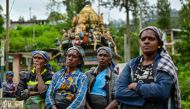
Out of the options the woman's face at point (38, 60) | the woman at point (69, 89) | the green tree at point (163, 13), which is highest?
the green tree at point (163, 13)

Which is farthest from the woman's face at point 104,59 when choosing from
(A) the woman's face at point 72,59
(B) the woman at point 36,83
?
(B) the woman at point 36,83

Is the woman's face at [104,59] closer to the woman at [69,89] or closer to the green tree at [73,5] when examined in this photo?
the woman at [69,89]

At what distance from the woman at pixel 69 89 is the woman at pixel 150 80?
1.06m

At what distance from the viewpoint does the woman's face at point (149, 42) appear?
4.16 m

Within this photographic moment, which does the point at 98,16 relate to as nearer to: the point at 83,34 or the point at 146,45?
the point at 83,34

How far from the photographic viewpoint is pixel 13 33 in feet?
223

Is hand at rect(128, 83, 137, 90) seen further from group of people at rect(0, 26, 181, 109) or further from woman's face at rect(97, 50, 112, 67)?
woman's face at rect(97, 50, 112, 67)

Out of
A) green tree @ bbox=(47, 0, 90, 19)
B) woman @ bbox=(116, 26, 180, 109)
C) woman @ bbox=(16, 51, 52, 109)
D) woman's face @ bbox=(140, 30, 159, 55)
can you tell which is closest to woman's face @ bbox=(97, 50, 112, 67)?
woman @ bbox=(16, 51, 52, 109)

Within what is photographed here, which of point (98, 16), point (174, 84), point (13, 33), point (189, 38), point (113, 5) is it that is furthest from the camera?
point (13, 33)

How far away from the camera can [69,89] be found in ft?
17.3

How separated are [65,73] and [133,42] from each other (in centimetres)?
5144

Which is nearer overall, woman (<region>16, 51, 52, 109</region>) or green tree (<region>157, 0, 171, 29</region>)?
woman (<region>16, 51, 52, 109</region>)

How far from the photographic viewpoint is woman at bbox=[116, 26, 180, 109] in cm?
395

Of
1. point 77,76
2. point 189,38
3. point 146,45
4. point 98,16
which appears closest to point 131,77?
point 146,45
